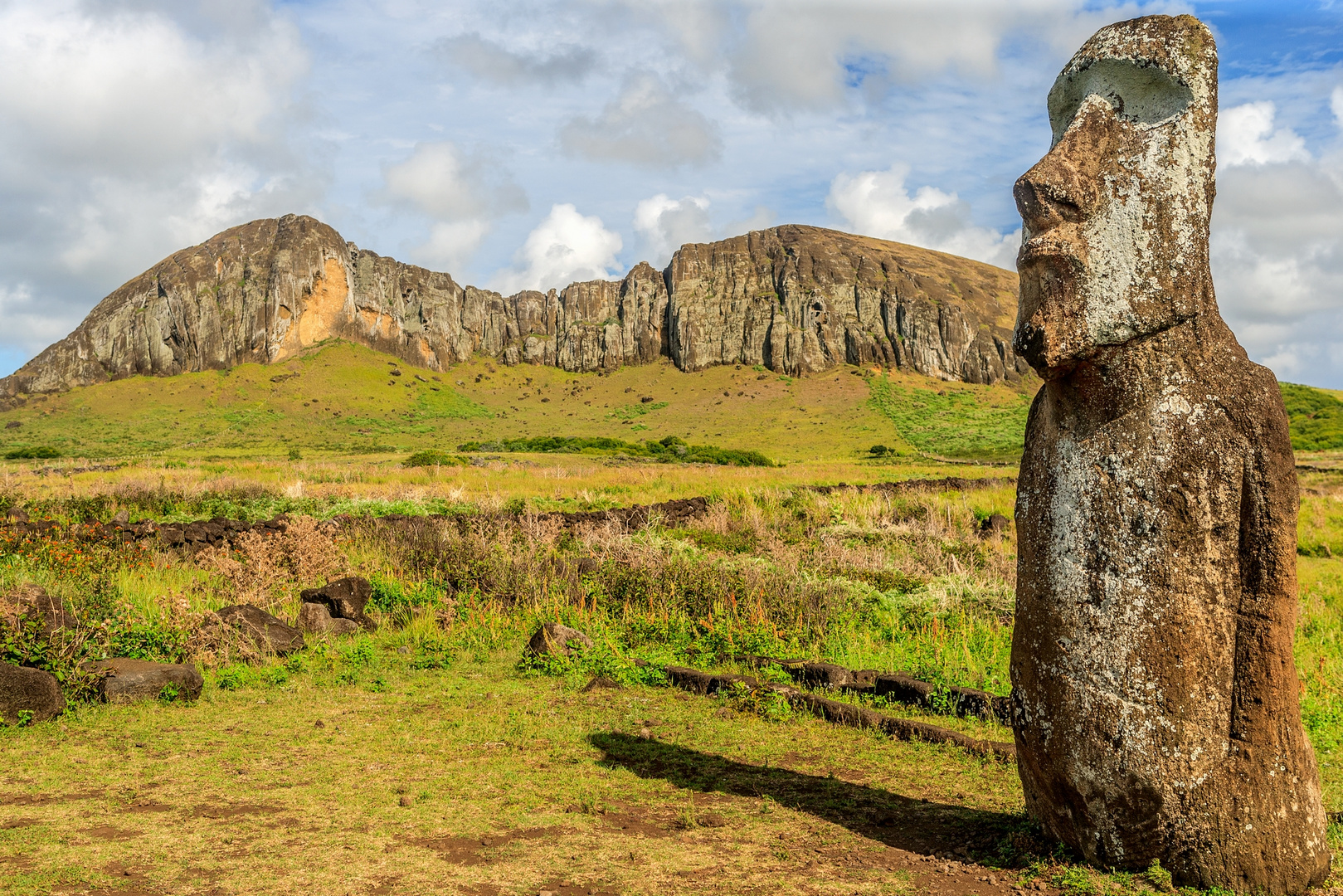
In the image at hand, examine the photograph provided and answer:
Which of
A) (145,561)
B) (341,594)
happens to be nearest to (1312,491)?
(341,594)

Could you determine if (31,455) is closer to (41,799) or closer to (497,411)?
(41,799)

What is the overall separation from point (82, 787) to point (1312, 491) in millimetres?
31021

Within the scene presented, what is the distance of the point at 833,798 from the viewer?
540 centimetres

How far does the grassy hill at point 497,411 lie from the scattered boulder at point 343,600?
5081 cm

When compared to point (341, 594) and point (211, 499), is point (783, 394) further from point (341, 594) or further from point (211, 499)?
point (341, 594)

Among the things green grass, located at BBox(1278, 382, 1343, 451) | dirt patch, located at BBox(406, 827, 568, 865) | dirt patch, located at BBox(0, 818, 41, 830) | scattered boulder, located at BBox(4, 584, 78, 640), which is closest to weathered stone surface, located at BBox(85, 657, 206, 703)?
scattered boulder, located at BBox(4, 584, 78, 640)

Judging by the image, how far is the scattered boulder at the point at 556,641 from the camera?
8867 millimetres

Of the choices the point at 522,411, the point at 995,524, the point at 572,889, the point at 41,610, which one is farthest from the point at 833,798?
the point at 522,411

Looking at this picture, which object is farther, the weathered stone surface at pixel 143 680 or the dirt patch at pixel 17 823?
the weathered stone surface at pixel 143 680

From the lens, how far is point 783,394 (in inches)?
4166

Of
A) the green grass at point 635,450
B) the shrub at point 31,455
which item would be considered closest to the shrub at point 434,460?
the green grass at point 635,450

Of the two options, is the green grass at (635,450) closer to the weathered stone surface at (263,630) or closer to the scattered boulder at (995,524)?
the scattered boulder at (995,524)

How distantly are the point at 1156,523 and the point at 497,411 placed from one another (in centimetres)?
10419

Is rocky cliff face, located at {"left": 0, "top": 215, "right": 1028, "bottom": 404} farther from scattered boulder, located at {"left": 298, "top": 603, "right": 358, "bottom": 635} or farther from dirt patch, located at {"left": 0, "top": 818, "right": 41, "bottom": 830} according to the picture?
dirt patch, located at {"left": 0, "top": 818, "right": 41, "bottom": 830}
